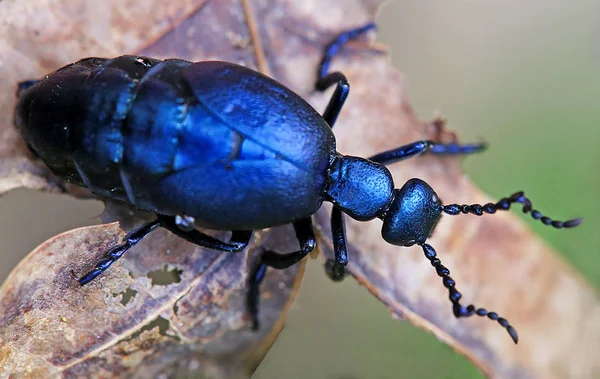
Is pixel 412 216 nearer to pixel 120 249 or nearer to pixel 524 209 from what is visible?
pixel 524 209

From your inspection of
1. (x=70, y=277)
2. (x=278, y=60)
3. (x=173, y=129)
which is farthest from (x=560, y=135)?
(x=70, y=277)

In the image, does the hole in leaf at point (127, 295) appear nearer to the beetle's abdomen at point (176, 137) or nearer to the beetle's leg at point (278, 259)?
the beetle's abdomen at point (176, 137)

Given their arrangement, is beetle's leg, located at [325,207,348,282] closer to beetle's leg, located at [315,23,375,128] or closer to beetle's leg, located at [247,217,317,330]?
beetle's leg, located at [247,217,317,330]

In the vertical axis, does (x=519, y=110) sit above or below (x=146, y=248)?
above

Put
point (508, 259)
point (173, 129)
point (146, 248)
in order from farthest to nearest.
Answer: point (508, 259), point (146, 248), point (173, 129)

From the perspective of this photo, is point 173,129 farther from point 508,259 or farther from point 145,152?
point 508,259

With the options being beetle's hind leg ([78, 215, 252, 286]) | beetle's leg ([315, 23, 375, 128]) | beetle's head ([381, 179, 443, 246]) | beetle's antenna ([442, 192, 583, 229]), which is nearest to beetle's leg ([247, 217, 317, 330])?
beetle's hind leg ([78, 215, 252, 286])

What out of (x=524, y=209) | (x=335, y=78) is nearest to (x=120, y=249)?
(x=335, y=78)
